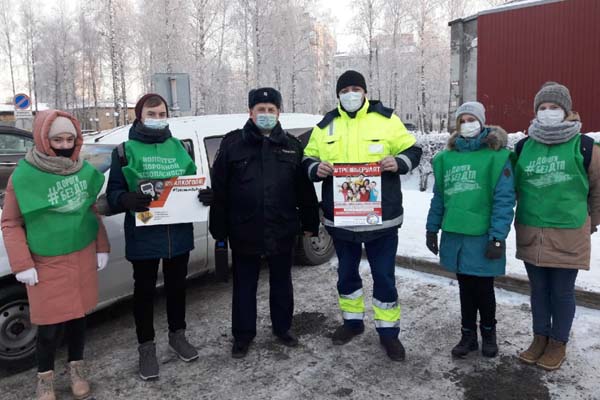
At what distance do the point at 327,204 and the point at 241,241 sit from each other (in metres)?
0.72

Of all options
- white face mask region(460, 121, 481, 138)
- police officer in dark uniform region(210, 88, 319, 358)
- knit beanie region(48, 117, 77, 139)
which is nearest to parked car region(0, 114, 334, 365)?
knit beanie region(48, 117, 77, 139)

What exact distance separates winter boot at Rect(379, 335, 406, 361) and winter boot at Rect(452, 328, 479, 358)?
0.40m

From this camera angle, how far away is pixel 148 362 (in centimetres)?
351

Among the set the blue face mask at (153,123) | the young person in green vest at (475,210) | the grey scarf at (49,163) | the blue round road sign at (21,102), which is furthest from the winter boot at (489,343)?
the blue round road sign at (21,102)

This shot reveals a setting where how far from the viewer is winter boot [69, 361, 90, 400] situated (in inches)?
126

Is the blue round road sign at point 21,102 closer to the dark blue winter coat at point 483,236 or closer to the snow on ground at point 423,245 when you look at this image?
the snow on ground at point 423,245

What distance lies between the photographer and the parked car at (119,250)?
3.53 m

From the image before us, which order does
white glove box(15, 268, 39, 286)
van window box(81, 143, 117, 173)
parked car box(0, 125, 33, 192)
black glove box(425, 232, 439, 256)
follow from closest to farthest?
white glove box(15, 268, 39, 286) < black glove box(425, 232, 439, 256) < van window box(81, 143, 117, 173) < parked car box(0, 125, 33, 192)

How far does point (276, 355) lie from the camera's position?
3.79m

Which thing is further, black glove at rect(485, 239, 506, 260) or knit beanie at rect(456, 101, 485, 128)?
knit beanie at rect(456, 101, 485, 128)

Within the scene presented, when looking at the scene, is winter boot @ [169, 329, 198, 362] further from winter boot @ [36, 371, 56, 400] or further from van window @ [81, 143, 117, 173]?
van window @ [81, 143, 117, 173]

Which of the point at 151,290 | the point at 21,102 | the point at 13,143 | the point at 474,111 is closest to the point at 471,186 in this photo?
the point at 474,111

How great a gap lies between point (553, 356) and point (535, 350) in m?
0.14

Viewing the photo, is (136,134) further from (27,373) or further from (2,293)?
(27,373)
